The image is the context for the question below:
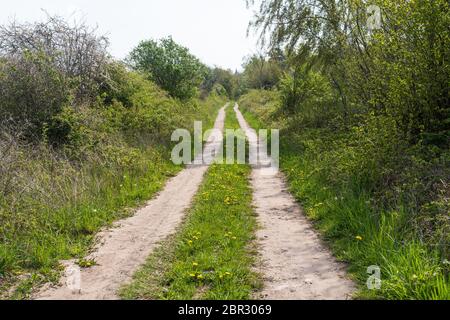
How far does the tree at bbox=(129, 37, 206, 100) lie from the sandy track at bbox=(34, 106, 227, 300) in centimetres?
1589

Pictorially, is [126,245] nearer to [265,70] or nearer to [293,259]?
[293,259]

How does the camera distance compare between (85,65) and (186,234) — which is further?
(85,65)

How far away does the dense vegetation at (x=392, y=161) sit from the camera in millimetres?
5105

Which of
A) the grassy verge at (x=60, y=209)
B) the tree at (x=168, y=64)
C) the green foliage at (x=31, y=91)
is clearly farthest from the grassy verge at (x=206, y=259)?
the tree at (x=168, y=64)

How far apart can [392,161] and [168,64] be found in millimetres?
19759

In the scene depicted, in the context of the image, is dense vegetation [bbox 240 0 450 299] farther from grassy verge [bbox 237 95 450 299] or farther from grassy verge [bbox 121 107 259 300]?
grassy verge [bbox 121 107 259 300]

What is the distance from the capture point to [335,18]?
14930mm

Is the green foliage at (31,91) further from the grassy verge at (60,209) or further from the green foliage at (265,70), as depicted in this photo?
the green foliage at (265,70)

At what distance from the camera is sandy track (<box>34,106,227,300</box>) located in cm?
498

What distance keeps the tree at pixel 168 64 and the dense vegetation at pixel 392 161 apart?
1290cm

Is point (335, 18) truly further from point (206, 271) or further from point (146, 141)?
point (206, 271)

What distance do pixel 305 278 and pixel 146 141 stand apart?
10.3 m
